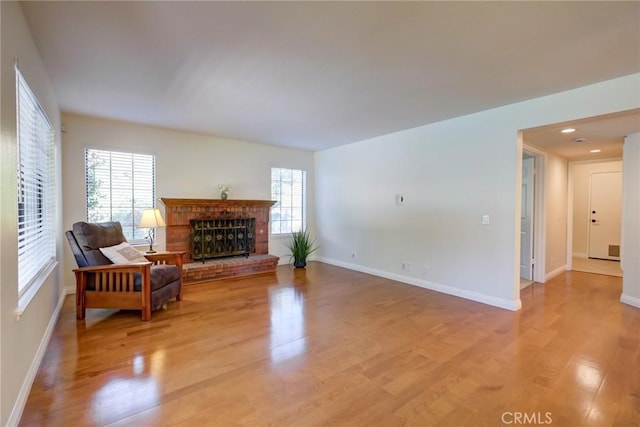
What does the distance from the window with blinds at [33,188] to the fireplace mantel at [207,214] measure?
1.70 m

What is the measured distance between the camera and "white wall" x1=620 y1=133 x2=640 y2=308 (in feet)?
12.5

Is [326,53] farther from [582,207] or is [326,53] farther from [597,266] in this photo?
[582,207]

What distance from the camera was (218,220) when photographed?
5418 mm

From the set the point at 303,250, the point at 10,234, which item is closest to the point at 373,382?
the point at 10,234

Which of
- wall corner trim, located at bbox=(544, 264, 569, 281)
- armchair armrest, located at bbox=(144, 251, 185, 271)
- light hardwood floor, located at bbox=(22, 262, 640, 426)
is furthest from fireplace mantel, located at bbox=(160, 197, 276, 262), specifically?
wall corner trim, located at bbox=(544, 264, 569, 281)

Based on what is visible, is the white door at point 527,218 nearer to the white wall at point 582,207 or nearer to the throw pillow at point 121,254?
the white wall at point 582,207

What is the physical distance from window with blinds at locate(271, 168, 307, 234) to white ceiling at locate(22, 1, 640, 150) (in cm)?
258

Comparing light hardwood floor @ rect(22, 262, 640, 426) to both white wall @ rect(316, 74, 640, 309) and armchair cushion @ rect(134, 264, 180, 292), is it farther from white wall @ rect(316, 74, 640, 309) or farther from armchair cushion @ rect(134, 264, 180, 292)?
white wall @ rect(316, 74, 640, 309)

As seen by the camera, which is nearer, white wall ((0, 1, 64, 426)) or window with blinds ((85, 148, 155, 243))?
white wall ((0, 1, 64, 426))

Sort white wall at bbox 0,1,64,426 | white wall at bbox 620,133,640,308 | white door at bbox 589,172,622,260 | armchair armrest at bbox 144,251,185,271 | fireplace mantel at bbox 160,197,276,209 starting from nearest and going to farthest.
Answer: white wall at bbox 0,1,64,426 → white wall at bbox 620,133,640,308 → armchair armrest at bbox 144,251,185,271 → fireplace mantel at bbox 160,197,276,209 → white door at bbox 589,172,622,260

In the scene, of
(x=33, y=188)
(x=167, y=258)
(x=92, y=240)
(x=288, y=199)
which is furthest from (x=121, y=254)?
(x=288, y=199)

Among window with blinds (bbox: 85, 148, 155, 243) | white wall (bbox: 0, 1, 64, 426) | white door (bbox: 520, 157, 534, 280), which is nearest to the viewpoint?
white wall (bbox: 0, 1, 64, 426)

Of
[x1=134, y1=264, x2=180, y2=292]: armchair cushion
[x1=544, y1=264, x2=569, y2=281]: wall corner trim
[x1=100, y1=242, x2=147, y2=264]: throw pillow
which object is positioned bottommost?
[x1=544, y1=264, x2=569, y2=281]: wall corner trim

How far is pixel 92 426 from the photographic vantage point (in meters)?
1.69
